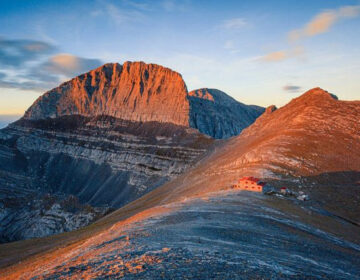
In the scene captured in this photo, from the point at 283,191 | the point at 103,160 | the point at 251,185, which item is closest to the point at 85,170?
the point at 103,160

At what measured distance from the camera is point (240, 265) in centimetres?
1534

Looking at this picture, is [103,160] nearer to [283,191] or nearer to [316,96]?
[316,96]

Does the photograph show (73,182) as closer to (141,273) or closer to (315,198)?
(315,198)

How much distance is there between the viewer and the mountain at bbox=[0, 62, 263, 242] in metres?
109

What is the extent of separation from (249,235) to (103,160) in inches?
6066

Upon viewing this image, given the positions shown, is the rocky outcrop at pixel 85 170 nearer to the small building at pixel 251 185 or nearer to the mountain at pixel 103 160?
the mountain at pixel 103 160

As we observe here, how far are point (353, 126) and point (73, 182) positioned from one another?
13838cm

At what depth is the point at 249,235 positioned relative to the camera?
2305cm

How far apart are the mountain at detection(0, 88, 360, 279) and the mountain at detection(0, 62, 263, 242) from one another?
148 ft

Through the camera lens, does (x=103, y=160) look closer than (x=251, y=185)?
No

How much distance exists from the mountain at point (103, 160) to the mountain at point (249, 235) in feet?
148

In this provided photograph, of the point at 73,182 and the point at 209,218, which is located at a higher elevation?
the point at 209,218

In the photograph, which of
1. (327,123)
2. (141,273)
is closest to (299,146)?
(327,123)

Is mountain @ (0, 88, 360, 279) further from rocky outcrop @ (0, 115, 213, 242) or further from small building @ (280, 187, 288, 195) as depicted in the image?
rocky outcrop @ (0, 115, 213, 242)
